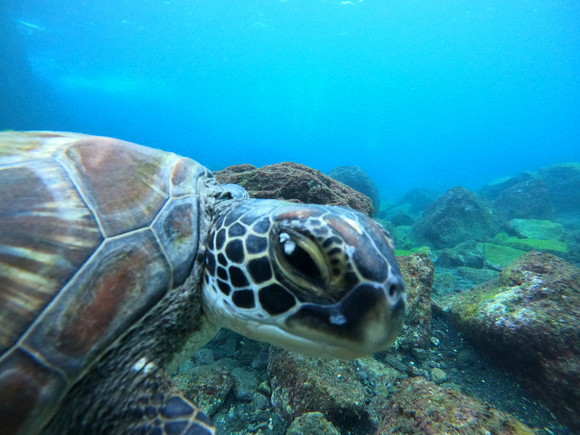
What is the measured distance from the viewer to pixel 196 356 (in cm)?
246

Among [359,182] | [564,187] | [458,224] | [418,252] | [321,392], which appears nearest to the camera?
[321,392]

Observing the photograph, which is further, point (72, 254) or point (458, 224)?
point (458, 224)

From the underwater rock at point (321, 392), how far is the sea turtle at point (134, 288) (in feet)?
2.72

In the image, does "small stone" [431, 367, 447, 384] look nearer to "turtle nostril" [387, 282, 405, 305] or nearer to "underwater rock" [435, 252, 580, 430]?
"underwater rock" [435, 252, 580, 430]

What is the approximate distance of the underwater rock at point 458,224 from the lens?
27.1 ft

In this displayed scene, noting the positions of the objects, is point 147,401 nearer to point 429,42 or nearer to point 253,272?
point 253,272

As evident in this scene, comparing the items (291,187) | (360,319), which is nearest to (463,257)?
(291,187)

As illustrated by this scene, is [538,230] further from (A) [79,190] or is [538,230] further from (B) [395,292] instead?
(A) [79,190]

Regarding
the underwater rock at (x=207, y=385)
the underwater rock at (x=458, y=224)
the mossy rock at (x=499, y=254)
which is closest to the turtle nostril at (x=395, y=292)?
the underwater rock at (x=207, y=385)

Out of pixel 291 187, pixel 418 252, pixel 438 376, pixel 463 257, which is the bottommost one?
pixel 463 257

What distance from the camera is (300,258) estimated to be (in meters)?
1.08

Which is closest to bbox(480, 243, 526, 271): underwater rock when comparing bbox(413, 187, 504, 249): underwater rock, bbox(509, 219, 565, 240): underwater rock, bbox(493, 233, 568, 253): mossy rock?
bbox(493, 233, 568, 253): mossy rock

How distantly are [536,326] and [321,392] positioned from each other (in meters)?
1.91

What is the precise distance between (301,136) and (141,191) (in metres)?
147
